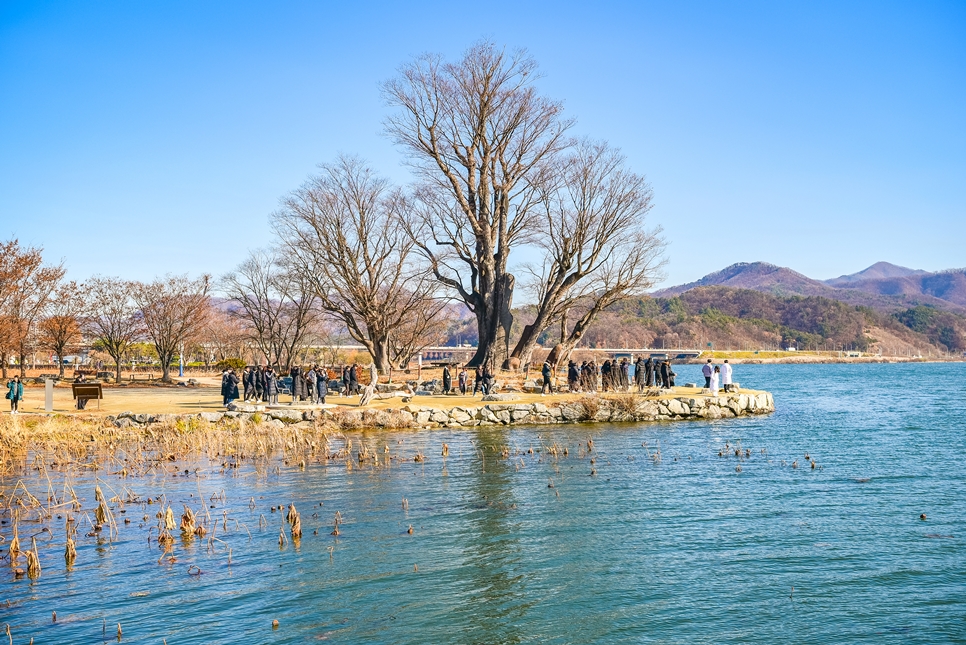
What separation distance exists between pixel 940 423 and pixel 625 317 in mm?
147522

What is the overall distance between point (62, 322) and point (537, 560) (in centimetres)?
5062

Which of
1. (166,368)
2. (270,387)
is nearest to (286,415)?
(270,387)

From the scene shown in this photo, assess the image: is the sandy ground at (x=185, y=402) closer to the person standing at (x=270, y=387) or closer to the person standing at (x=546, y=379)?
the person standing at (x=270, y=387)

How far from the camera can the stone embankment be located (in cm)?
2847

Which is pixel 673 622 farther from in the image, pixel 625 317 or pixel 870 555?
pixel 625 317

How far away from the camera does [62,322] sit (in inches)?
2106

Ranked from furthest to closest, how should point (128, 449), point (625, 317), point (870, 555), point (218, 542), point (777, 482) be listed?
point (625, 317) → point (128, 449) → point (777, 482) → point (218, 542) → point (870, 555)

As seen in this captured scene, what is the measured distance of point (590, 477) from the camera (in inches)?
742

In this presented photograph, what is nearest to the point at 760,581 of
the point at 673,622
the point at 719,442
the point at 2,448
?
the point at 673,622

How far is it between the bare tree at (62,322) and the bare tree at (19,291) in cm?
89

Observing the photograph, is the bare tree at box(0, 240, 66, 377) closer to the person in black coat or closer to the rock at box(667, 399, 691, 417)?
the person in black coat

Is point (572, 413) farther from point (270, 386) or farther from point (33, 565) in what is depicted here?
point (33, 565)

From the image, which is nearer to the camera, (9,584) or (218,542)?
(9,584)

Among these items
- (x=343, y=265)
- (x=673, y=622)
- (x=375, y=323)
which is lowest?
(x=673, y=622)
